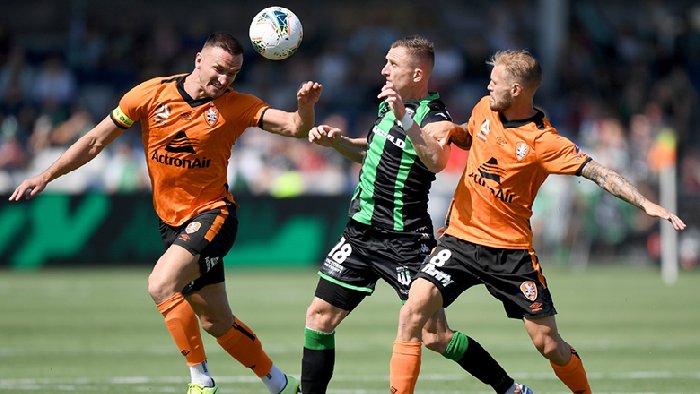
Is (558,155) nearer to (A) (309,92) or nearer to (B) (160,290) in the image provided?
(A) (309,92)

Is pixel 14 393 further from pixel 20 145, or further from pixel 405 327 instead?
pixel 20 145

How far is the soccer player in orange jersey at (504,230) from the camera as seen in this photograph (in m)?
7.91

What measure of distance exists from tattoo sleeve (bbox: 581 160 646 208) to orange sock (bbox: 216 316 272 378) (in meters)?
2.91

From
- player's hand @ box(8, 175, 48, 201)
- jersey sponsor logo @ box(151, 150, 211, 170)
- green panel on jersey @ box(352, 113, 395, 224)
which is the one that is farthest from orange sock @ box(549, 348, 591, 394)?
player's hand @ box(8, 175, 48, 201)

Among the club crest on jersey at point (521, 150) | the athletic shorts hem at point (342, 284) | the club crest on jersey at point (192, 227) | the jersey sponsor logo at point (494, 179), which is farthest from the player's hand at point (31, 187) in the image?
the club crest on jersey at point (521, 150)

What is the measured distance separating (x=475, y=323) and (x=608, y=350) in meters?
2.81

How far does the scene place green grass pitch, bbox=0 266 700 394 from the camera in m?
10.2

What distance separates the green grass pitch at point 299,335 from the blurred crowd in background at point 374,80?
204cm

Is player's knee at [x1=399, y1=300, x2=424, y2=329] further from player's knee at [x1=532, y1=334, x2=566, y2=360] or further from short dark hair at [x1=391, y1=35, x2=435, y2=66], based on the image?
short dark hair at [x1=391, y1=35, x2=435, y2=66]

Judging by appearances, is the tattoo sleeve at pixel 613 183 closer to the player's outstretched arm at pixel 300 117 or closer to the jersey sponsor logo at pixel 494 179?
the jersey sponsor logo at pixel 494 179

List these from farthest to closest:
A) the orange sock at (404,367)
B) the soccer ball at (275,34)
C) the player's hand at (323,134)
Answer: the soccer ball at (275,34) → the player's hand at (323,134) → the orange sock at (404,367)

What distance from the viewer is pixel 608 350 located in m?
12.5

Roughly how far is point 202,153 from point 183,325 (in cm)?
136

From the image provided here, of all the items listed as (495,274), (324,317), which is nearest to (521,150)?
(495,274)
